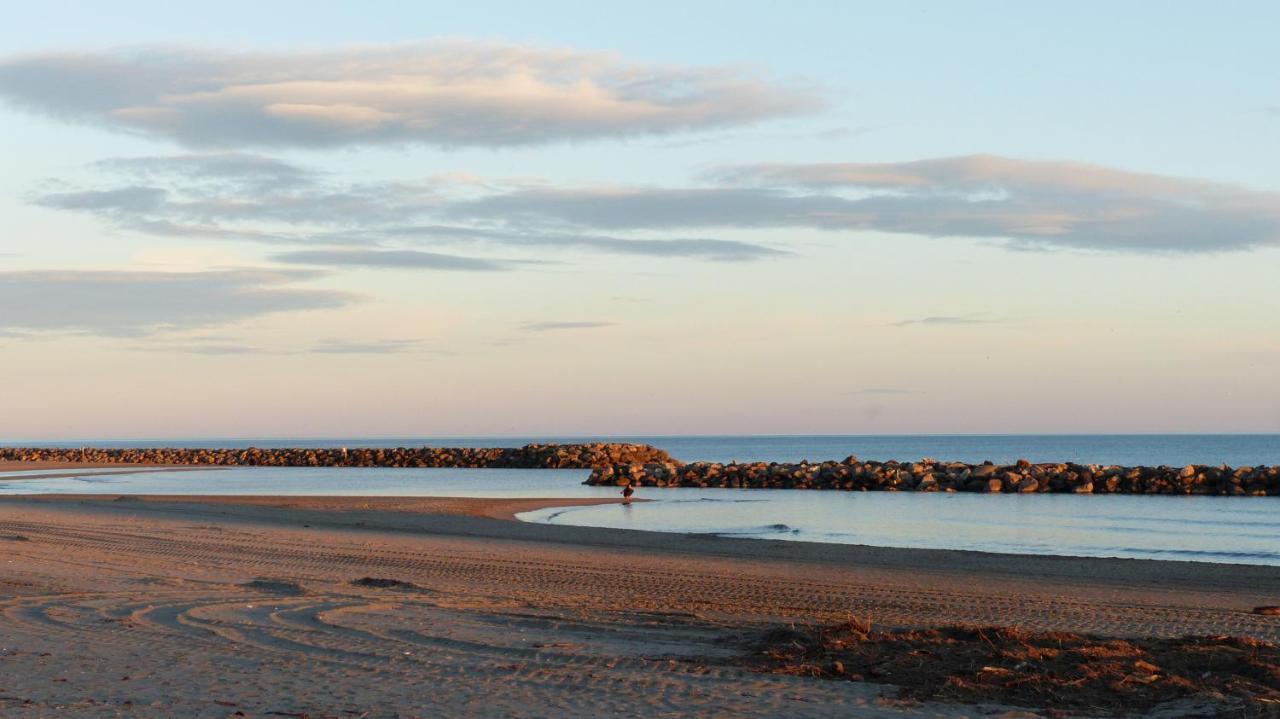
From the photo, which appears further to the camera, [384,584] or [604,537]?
[604,537]

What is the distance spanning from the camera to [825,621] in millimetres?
11875

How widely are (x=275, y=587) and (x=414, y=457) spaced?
65185 mm

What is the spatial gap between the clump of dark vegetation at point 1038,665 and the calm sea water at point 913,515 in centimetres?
1186

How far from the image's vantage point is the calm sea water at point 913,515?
2348 centimetres

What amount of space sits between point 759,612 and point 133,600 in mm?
6111

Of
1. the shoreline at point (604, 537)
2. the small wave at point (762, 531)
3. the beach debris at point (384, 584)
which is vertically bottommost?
the small wave at point (762, 531)

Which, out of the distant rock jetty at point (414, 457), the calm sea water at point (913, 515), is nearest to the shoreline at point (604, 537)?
the calm sea water at point (913, 515)

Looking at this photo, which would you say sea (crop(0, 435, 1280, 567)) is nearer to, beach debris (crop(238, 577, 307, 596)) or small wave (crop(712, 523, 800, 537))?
small wave (crop(712, 523, 800, 537))

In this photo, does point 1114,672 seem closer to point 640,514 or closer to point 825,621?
point 825,621

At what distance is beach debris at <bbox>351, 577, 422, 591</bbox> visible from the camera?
1414 centimetres

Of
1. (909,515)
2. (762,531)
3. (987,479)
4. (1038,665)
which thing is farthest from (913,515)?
(1038,665)

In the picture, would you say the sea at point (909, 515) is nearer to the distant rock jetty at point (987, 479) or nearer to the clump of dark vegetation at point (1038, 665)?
the distant rock jetty at point (987, 479)

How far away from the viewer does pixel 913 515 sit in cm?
3112

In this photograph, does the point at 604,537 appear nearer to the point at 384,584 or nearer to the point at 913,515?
the point at 384,584
